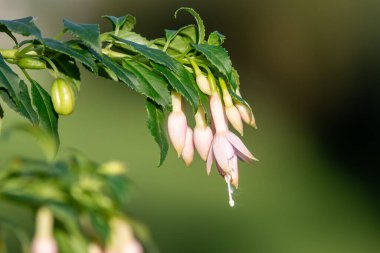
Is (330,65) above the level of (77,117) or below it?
above

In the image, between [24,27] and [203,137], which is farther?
[203,137]

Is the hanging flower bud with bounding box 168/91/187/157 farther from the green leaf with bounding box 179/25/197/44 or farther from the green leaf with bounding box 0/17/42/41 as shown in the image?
the green leaf with bounding box 0/17/42/41

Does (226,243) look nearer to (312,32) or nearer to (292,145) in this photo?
(292,145)

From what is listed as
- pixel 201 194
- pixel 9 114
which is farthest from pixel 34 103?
pixel 9 114

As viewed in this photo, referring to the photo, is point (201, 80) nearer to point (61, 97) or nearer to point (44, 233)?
point (61, 97)

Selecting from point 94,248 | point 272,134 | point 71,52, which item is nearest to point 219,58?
point 71,52

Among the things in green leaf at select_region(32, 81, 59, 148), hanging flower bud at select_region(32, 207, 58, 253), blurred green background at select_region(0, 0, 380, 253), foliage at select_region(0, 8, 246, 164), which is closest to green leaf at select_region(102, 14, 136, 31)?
foliage at select_region(0, 8, 246, 164)

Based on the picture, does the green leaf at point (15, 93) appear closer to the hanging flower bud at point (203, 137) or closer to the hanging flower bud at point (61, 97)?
the hanging flower bud at point (61, 97)
